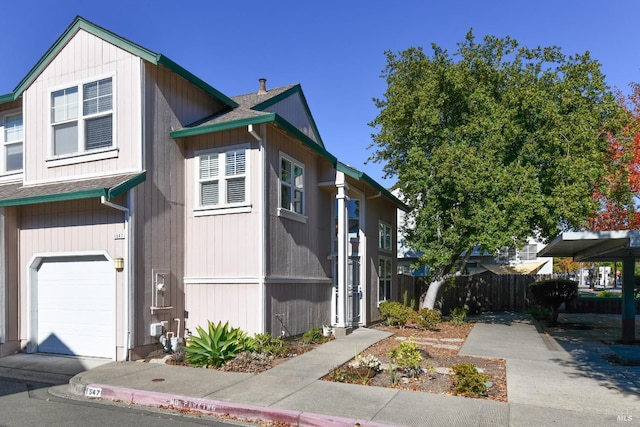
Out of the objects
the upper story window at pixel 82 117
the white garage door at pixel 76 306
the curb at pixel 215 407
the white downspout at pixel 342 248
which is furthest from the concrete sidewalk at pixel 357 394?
the upper story window at pixel 82 117

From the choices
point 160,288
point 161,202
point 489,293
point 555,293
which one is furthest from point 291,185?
point 489,293

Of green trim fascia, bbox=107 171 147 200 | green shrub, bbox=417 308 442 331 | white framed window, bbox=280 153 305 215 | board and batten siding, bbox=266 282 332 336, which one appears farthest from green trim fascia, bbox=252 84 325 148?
green shrub, bbox=417 308 442 331

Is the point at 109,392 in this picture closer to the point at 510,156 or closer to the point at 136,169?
the point at 136,169

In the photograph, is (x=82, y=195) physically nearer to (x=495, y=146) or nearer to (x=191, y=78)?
(x=191, y=78)

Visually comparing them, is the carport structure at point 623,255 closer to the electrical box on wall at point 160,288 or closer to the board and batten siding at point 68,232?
the electrical box on wall at point 160,288

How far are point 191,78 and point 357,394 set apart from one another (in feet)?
26.7

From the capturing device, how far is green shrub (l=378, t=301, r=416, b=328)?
629 inches

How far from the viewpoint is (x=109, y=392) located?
7770 mm

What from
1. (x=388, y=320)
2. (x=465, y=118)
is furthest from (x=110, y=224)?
(x=465, y=118)

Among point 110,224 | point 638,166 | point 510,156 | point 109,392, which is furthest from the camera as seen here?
point 638,166

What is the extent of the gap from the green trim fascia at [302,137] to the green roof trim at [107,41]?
251 centimetres

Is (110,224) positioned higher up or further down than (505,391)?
higher up

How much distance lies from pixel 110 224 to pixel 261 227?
10.1 feet

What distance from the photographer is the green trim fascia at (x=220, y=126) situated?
10.5 meters
